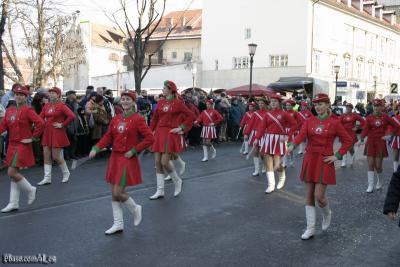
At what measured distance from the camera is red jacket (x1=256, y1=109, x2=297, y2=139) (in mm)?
9961

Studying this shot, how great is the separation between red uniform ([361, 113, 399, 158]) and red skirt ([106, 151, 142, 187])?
18.8ft

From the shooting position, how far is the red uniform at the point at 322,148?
21.7 feet

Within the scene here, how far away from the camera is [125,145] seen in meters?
6.56

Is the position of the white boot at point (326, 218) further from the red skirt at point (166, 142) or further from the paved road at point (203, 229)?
the red skirt at point (166, 142)

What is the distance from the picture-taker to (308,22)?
42312mm

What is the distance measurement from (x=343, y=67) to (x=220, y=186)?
42743 mm

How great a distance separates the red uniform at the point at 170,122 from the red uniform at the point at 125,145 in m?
2.18

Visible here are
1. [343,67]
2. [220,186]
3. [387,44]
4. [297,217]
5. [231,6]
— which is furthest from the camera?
[387,44]

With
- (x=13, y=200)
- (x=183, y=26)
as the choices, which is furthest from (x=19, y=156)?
(x=183, y=26)

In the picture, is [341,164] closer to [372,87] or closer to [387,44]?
[372,87]

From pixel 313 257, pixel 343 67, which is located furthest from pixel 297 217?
pixel 343 67

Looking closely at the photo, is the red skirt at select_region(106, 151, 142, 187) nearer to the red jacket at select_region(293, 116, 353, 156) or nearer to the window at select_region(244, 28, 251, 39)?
the red jacket at select_region(293, 116, 353, 156)

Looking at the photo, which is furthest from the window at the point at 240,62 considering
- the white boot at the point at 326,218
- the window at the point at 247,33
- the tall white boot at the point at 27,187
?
the white boot at the point at 326,218

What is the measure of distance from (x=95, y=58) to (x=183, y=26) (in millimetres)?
10836
